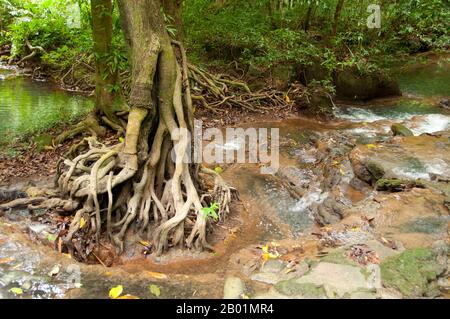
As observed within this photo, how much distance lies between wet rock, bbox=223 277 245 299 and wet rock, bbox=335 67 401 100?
30.6 feet

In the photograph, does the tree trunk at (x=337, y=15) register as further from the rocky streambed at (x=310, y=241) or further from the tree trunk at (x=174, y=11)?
the rocky streambed at (x=310, y=241)

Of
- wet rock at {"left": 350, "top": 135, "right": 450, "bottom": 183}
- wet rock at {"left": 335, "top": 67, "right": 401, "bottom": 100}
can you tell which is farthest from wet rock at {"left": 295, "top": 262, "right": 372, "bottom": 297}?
wet rock at {"left": 335, "top": 67, "right": 401, "bottom": 100}

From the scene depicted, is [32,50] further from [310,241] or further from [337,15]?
[310,241]

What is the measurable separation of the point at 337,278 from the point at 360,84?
946cm

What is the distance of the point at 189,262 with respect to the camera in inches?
185

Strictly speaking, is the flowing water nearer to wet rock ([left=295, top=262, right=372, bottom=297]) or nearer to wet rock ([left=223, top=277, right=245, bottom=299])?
wet rock ([left=223, top=277, right=245, bottom=299])

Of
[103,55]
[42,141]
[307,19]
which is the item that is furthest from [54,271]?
[307,19]

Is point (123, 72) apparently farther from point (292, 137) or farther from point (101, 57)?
point (292, 137)

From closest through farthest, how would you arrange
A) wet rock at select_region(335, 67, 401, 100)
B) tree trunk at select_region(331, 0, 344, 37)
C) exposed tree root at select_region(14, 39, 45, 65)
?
1. tree trunk at select_region(331, 0, 344, 37)
2. wet rock at select_region(335, 67, 401, 100)
3. exposed tree root at select_region(14, 39, 45, 65)

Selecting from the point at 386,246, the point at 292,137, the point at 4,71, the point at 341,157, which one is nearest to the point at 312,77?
the point at 292,137

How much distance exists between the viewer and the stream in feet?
11.9

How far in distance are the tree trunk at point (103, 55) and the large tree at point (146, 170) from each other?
197 centimetres

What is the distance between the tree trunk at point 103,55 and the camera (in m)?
6.83

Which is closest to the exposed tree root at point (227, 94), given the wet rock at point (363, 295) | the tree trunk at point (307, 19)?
the tree trunk at point (307, 19)
